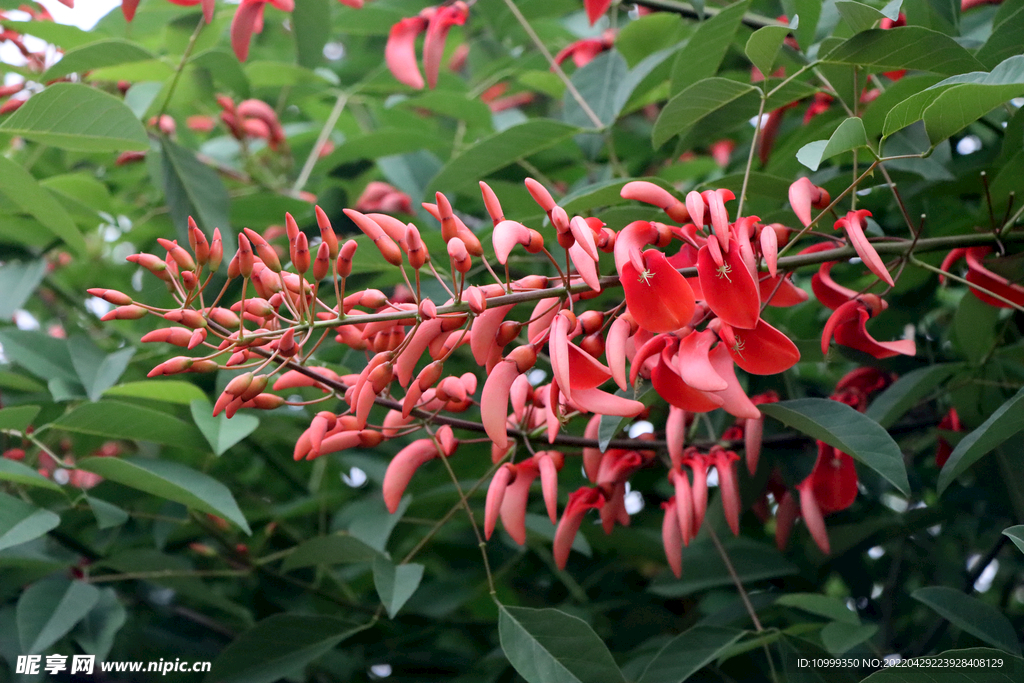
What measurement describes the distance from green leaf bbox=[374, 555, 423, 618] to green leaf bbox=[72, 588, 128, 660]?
0.40 m

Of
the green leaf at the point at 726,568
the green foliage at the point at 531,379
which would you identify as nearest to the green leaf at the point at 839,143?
the green foliage at the point at 531,379

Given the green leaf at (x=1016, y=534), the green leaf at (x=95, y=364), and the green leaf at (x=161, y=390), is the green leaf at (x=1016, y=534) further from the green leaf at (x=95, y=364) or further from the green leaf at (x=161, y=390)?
the green leaf at (x=95, y=364)

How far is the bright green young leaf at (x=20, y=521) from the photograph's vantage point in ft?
2.94

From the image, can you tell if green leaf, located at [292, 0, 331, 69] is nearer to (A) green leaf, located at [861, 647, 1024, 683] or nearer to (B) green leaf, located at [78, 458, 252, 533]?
(B) green leaf, located at [78, 458, 252, 533]

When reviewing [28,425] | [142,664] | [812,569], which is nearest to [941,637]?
[812,569]

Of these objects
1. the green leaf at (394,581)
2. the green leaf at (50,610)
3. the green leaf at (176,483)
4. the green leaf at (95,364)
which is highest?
the green leaf at (95,364)

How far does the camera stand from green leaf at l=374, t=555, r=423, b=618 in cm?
94

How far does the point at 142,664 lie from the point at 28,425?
1.41 ft

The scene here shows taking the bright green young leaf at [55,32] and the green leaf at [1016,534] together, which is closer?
the green leaf at [1016,534]

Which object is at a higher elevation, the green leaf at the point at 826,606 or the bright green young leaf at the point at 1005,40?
the bright green young leaf at the point at 1005,40

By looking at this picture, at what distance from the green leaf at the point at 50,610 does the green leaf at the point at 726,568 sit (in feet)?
2.67

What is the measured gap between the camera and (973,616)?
0.89m

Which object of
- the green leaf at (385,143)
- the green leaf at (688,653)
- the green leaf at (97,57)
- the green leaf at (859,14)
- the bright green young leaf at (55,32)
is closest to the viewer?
the green leaf at (859,14)

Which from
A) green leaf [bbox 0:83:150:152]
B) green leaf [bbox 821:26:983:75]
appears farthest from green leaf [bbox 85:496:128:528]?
green leaf [bbox 821:26:983:75]
